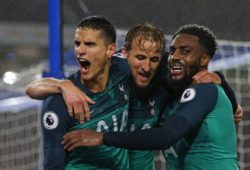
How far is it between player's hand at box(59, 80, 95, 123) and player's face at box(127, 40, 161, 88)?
0.81 feet

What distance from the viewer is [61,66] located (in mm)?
3973

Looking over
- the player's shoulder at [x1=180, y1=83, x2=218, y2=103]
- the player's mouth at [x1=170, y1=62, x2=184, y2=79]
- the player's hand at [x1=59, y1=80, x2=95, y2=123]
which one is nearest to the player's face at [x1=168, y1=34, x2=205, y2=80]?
the player's mouth at [x1=170, y1=62, x2=184, y2=79]

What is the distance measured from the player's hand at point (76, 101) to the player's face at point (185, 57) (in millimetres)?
359

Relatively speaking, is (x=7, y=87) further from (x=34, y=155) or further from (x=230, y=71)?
(x=230, y=71)

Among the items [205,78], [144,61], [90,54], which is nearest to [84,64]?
[90,54]

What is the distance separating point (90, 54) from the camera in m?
3.29

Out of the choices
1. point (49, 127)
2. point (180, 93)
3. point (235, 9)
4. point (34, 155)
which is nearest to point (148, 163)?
point (180, 93)

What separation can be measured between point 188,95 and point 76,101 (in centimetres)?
42

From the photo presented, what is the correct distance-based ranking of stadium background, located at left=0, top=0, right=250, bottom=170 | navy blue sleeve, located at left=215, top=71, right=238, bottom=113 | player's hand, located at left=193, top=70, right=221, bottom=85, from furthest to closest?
stadium background, located at left=0, top=0, right=250, bottom=170, navy blue sleeve, located at left=215, top=71, right=238, bottom=113, player's hand, located at left=193, top=70, right=221, bottom=85

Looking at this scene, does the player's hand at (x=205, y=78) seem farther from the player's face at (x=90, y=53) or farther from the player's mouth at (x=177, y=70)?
the player's face at (x=90, y=53)

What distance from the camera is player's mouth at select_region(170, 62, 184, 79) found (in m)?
3.36

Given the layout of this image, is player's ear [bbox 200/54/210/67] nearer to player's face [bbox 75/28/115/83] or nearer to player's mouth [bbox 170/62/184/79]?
player's mouth [bbox 170/62/184/79]

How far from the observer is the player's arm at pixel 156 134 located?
312 cm

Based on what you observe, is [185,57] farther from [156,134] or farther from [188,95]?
[156,134]
